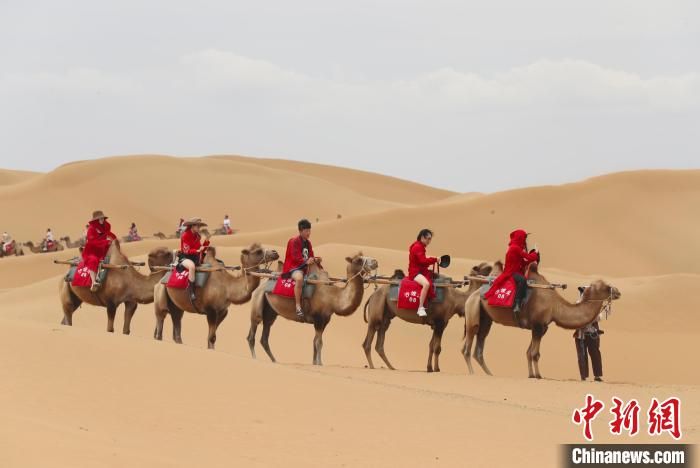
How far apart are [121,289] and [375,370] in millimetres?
4594

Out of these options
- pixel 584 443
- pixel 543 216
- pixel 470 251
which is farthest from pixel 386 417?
pixel 543 216

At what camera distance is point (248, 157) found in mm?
115062

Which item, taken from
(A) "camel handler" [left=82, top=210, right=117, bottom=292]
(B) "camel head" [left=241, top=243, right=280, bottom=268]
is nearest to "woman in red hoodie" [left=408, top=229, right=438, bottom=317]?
(B) "camel head" [left=241, top=243, right=280, bottom=268]

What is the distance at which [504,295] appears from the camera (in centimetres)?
1902

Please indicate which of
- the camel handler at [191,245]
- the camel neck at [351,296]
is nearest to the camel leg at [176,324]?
the camel handler at [191,245]

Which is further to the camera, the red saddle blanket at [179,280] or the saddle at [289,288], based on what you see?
the red saddle blanket at [179,280]

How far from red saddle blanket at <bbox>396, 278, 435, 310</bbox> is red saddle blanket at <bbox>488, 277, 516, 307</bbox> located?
994 millimetres

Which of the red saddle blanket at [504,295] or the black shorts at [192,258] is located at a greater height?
the black shorts at [192,258]

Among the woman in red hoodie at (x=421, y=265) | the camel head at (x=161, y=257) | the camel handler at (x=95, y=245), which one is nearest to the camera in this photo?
the woman in red hoodie at (x=421, y=265)

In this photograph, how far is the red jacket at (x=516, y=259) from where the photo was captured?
1886cm

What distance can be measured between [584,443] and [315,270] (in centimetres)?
812

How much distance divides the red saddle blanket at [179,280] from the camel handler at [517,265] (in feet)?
16.1

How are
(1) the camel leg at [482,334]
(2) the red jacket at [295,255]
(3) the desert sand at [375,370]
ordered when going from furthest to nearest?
(1) the camel leg at [482,334] < (2) the red jacket at [295,255] < (3) the desert sand at [375,370]

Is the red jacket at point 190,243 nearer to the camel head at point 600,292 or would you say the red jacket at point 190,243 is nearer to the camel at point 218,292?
the camel at point 218,292
